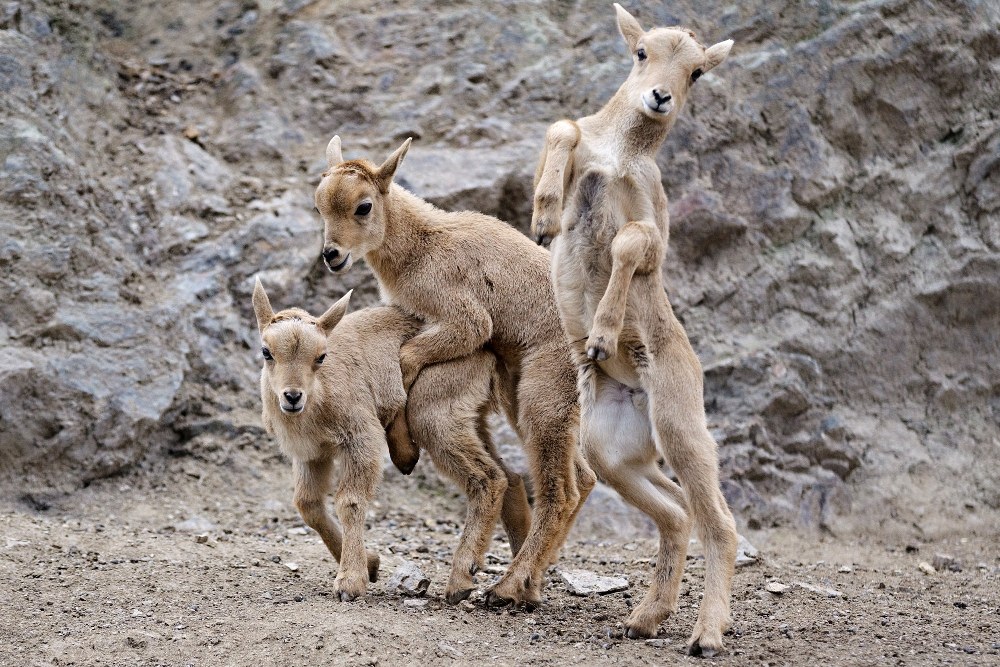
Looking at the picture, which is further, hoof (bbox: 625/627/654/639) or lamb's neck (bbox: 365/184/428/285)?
lamb's neck (bbox: 365/184/428/285)

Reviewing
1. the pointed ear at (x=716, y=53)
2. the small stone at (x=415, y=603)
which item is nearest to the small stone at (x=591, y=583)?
the small stone at (x=415, y=603)

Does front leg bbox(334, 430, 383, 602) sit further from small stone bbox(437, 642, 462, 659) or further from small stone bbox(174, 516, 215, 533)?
small stone bbox(174, 516, 215, 533)

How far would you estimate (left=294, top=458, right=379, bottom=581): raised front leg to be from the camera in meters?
7.55

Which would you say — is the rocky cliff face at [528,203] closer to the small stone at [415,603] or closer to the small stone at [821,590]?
the small stone at [821,590]

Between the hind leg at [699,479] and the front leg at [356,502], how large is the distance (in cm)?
195

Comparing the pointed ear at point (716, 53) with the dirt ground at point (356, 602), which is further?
the pointed ear at point (716, 53)

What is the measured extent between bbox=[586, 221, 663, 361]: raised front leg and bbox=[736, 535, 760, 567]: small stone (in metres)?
2.64

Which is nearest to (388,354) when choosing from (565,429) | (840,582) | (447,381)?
(447,381)

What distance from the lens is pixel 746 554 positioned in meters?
8.56

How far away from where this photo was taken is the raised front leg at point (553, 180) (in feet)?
21.8

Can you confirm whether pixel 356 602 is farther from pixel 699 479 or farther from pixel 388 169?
pixel 388 169

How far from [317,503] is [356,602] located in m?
0.89

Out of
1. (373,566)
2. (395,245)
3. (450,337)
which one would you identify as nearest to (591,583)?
(373,566)

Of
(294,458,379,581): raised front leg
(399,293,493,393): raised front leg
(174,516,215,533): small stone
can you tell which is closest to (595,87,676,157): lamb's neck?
(399,293,493,393): raised front leg
